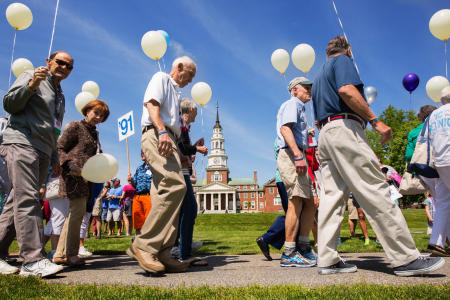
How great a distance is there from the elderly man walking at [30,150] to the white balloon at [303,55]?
5.76m

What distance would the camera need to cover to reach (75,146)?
3.93 meters

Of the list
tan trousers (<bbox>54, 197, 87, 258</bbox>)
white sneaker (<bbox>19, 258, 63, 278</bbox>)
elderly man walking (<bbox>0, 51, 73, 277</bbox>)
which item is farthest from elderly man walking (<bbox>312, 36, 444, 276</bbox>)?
tan trousers (<bbox>54, 197, 87, 258</bbox>)

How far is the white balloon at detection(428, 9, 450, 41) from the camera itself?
315 inches

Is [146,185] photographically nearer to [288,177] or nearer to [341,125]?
[288,177]

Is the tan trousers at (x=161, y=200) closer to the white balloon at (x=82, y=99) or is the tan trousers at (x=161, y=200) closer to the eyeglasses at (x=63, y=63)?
the eyeglasses at (x=63, y=63)

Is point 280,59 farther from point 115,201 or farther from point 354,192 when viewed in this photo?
point 115,201

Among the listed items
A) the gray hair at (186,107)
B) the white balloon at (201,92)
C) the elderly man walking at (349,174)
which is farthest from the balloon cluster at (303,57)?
the elderly man walking at (349,174)

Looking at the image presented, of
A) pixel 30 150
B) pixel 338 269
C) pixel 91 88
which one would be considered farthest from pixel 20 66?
pixel 338 269

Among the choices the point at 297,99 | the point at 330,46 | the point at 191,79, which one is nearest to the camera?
the point at 330,46

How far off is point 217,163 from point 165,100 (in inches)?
3969

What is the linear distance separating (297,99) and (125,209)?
8.73 m

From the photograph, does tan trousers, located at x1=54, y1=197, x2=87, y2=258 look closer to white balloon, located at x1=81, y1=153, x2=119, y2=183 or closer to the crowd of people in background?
the crowd of people in background

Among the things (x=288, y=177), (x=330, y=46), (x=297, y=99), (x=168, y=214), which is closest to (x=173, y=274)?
(x=168, y=214)

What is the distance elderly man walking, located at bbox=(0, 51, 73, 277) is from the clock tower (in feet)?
325
